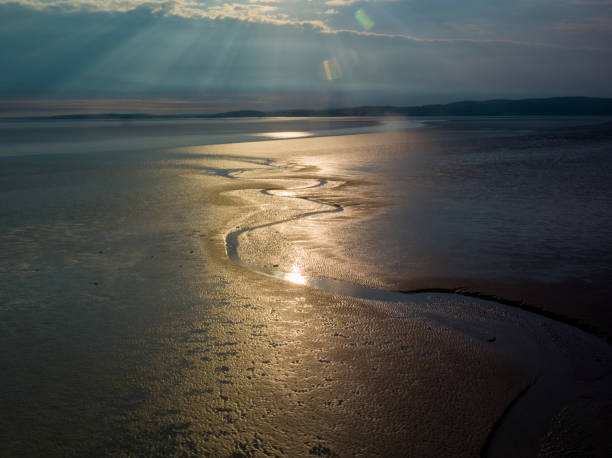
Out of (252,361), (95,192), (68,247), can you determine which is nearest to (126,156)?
(95,192)

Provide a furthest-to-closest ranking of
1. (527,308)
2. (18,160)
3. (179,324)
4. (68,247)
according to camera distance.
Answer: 1. (18,160)
2. (68,247)
3. (527,308)
4. (179,324)

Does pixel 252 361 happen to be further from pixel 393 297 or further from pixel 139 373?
pixel 393 297

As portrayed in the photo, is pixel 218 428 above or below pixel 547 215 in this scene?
below

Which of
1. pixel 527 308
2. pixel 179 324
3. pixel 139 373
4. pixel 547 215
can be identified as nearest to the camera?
pixel 139 373

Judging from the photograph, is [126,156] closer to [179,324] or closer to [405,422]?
[179,324]

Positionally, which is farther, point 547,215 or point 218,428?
point 547,215

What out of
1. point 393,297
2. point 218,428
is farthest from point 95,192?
point 218,428
